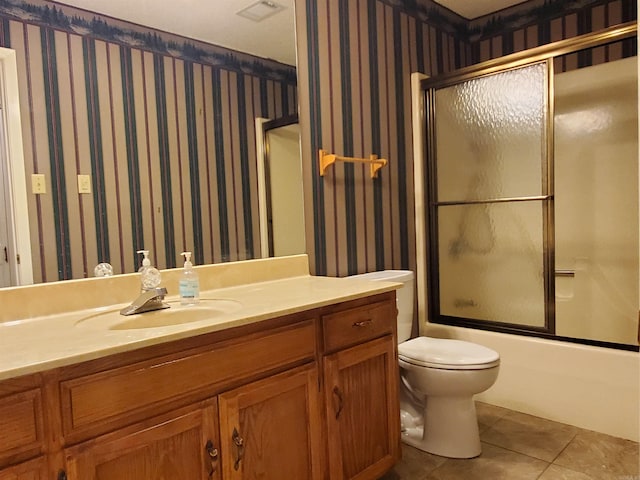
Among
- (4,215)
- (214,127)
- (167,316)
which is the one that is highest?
(214,127)

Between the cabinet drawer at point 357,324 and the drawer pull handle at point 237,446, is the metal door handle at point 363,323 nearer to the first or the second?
the cabinet drawer at point 357,324

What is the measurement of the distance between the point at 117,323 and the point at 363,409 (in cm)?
87

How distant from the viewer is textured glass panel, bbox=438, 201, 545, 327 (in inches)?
100

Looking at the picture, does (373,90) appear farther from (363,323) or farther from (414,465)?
(414,465)

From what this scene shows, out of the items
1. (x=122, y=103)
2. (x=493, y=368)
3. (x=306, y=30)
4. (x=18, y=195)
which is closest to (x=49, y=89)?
(x=122, y=103)

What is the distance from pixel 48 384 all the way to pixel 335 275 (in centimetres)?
149

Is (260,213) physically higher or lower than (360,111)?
lower

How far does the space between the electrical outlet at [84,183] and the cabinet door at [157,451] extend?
2.61ft

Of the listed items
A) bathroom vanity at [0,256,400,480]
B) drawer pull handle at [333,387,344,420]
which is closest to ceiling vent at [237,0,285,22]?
bathroom vanity at [0,256,400,480]

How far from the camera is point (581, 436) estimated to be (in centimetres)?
217

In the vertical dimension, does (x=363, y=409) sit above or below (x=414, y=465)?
above

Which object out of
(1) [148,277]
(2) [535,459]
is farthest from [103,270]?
(2) [535,459]

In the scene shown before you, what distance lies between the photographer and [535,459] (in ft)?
6.49

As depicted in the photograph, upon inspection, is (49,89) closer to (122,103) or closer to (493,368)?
(122,103)
